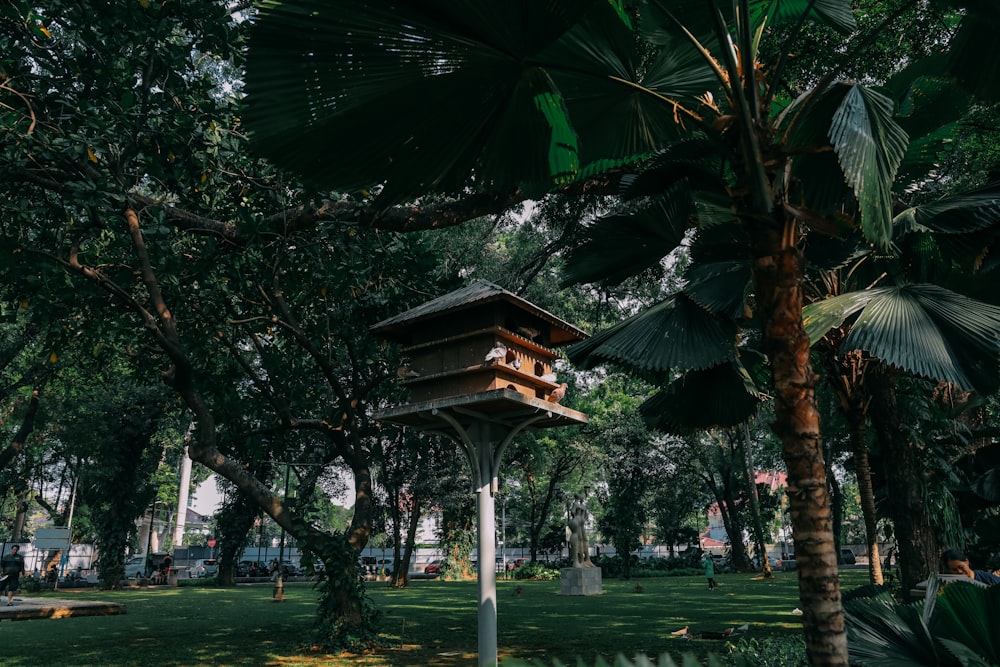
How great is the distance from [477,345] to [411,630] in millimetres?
7345

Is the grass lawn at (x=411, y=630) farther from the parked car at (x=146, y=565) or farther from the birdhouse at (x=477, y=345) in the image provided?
the parked car at (x=146, y=565)

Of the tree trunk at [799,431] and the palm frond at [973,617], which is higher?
the tree trunk at [799,431]

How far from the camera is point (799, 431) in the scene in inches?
148

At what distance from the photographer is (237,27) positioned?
8953 millimetres

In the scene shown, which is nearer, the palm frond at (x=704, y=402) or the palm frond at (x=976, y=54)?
the palm frond at (x=976, y=54)

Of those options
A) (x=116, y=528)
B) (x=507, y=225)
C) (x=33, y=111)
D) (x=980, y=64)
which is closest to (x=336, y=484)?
(x=116, y=528)

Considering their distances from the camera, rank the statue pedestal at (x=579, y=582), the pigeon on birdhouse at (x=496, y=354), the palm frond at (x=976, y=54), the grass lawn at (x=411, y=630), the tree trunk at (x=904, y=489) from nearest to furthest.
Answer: the palm frond at (x=976, y=54)
the pigeon on birdhouse at (x=496, y=354)
the tree trunk at (x=904, y=489)
the grass lawn at (x=411, y=630)
the statue pedestal at (x=579, y=582)

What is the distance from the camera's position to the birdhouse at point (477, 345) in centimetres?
771

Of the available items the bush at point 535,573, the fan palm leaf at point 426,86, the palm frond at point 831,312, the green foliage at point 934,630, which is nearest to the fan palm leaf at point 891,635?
the green foliage at point 934,630

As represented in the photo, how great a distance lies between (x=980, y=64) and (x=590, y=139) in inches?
102

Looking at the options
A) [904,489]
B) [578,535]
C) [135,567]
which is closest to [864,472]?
[904,489]

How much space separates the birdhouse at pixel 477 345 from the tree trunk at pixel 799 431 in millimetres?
3867

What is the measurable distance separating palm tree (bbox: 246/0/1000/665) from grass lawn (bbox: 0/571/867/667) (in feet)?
16.8

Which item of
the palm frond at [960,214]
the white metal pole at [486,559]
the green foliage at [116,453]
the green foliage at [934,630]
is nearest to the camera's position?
the green foliage at [934,630]
